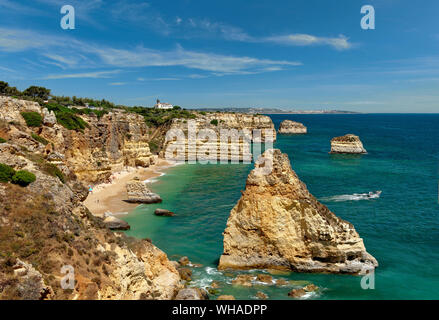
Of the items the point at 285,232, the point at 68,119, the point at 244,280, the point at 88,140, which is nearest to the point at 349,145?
the point at 88,140

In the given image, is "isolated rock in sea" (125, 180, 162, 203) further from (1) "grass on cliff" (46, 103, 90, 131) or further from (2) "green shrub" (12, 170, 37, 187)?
(2) "green shrub" (12, 170, 37, 187)

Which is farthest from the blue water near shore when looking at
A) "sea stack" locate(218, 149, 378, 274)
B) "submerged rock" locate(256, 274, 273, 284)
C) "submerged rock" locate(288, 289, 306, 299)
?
"sea stack" locate(218, 149, 378, 274)

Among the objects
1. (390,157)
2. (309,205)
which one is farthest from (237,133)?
(309,205)

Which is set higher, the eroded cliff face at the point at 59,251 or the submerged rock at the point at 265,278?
the eroded cliff face at the point at 59,251

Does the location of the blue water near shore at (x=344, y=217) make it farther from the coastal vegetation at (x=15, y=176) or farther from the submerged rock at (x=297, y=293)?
the coastal vegetation at (x=15, y=176)

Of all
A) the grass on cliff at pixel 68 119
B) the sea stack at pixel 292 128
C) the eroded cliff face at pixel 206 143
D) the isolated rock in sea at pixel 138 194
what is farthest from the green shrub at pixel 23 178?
the sea stack at pixel 292 128

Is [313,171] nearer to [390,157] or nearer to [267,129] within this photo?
[390,157]
